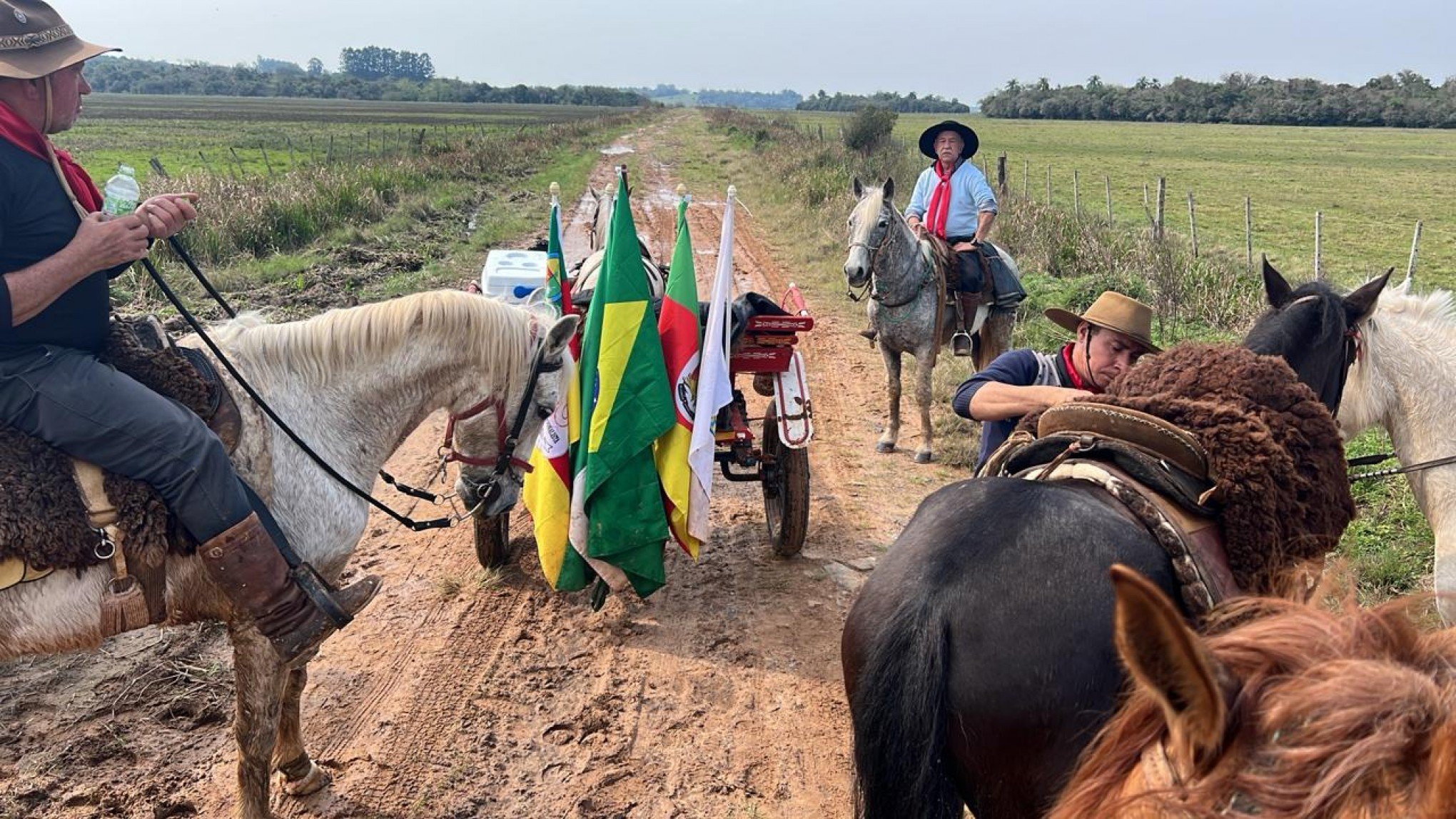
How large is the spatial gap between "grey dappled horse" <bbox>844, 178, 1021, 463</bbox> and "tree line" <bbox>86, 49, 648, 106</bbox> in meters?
116

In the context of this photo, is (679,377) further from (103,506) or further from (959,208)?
(959,208)

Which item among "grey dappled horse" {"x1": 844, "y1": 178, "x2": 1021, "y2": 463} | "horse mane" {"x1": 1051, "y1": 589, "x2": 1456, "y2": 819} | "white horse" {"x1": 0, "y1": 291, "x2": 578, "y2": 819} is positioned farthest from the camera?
"grey dappled horse" {"x1": 844, "y1": 178, "x2": 1021, "y2": 463}

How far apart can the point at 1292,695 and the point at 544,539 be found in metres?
3.76

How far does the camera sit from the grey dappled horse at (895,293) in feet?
23.4

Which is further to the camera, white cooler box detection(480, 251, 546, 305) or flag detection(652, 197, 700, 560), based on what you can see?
white cooler box detection(480, 251, 546, 305)

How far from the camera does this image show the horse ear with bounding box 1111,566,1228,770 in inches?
Answer: 38.5

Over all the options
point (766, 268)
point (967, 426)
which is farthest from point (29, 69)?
point (766, 268)

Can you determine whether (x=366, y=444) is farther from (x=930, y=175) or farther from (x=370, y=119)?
(x=370, y=119)

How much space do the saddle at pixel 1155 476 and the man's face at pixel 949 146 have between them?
585 centimetres

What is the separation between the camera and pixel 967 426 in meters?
7.83

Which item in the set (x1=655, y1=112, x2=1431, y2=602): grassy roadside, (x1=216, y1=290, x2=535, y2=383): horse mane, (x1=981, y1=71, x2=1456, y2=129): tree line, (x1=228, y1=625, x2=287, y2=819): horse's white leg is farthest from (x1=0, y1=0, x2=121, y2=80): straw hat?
(x1=981, y1=71, x2=1456, y2=129): tree line

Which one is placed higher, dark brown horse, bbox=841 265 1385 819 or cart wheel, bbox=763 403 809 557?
dark brown horse, bbox=841 265 1385 819

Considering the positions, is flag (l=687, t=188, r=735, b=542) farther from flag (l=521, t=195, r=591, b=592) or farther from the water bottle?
the water bottle

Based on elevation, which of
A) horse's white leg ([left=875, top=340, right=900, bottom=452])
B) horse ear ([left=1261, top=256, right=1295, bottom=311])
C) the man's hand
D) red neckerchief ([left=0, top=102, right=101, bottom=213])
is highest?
red neckerchief ([left=0, top=102, right=101, bottom=213])
